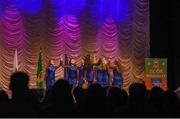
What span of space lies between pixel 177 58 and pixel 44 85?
15.5 ft

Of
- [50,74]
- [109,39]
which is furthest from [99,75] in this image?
[50,74]

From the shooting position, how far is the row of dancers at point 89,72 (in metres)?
13.9

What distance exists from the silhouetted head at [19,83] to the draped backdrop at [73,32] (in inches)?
425

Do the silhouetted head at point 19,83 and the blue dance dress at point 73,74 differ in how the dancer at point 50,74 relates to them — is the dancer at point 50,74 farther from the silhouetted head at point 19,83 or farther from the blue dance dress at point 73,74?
the silhouetted head at point 19,83

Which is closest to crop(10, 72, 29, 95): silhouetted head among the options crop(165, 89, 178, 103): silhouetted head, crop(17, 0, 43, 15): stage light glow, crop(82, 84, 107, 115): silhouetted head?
crop(82, 84, 107, 115): silhouetted head

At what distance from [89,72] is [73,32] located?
164cm

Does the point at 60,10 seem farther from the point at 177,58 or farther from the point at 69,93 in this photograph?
the point at 69,93

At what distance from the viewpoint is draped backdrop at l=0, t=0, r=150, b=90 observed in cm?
1420

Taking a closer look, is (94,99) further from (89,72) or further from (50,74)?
(89,72)

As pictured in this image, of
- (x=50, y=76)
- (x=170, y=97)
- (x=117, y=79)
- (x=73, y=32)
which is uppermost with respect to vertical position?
(x=73, y=32)

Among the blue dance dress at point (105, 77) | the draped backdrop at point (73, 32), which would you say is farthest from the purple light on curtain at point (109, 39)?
the blue dance dress at point (105, 77)

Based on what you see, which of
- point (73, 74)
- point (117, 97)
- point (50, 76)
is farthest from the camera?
point (73, 74)

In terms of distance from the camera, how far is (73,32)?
14.8 meters

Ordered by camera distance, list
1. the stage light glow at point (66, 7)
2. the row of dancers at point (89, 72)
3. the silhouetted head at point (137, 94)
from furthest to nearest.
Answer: the stage light glow at point (66, 7), the row of dancers at point (89, 72), the silhouetted head at point (137, 94)
